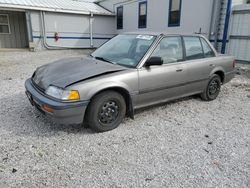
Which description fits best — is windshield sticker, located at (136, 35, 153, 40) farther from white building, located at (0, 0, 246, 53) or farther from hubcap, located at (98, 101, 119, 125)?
white building, located at (0, 0, 246, 53)

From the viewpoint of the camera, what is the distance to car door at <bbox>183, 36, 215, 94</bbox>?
433 centimetres

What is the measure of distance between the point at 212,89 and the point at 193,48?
1182 millimetres

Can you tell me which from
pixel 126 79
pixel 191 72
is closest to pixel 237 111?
pixel 191 72

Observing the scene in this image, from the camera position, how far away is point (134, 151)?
2932 mm

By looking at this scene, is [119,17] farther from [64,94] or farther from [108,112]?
Result: [64,94]

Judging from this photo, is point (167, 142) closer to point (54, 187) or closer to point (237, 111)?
point (54, 187)

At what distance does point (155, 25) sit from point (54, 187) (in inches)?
510

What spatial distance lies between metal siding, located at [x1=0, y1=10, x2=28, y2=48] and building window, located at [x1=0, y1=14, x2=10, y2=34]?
7.4 inches

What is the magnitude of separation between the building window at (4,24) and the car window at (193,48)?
1431cm

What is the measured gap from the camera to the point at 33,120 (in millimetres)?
3664

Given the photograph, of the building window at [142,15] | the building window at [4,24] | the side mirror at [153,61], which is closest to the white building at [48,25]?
the building window at [4,24]

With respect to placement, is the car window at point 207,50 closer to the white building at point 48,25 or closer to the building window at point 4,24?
the white building at point 48,25

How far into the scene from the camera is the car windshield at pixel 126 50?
3.73 meters

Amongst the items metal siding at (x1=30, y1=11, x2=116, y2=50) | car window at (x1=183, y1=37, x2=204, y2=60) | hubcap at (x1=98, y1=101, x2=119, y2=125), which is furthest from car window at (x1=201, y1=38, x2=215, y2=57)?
metal siding at (x1=30, y1=11, x2=116, y2=50)
